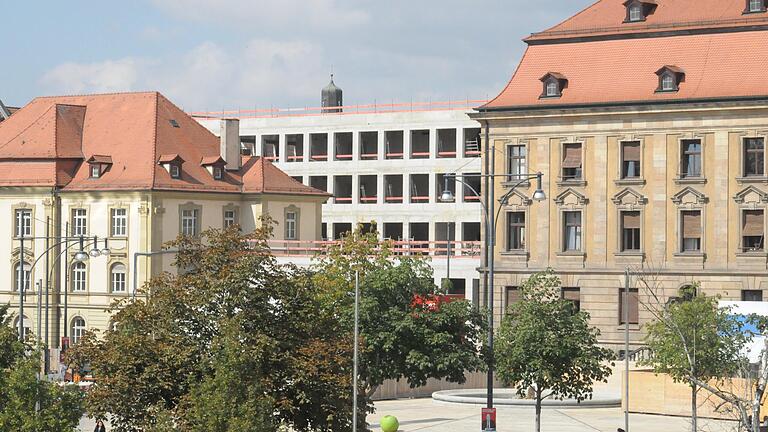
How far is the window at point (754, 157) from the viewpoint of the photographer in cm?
6962

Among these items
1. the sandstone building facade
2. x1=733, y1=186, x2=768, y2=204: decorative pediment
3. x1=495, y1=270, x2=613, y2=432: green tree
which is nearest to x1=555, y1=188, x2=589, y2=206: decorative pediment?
the sandstone building facade

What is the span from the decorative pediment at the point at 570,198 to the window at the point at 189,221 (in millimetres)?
27163

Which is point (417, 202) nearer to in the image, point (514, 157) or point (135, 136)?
point (135, 136)

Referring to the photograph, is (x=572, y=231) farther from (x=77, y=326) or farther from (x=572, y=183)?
(x=77, y=326)

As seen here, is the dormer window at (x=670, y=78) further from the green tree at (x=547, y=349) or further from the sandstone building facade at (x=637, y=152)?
the green tree at (x=547, y=349)

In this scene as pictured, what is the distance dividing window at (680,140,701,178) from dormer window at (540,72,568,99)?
5.71 m

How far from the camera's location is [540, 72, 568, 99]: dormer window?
7288 centimetres

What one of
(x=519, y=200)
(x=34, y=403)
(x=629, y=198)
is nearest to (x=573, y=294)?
(x=519, y=200)

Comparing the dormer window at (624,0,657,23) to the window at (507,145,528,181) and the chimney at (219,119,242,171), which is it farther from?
the chimney at (219,119,242,171)

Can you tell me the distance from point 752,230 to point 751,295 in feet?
8.70

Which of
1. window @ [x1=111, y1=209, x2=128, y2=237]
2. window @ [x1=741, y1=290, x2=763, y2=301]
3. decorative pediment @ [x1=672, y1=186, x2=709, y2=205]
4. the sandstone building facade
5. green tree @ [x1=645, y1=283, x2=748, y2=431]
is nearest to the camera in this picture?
green tree @ [x1=645, y1=283, x2=748, y2=431]

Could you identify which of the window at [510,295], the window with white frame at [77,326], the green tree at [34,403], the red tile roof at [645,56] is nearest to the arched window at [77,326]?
the window with white frame at [77,326]

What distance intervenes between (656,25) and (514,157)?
325 inches

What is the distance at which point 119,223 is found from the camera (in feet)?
308
